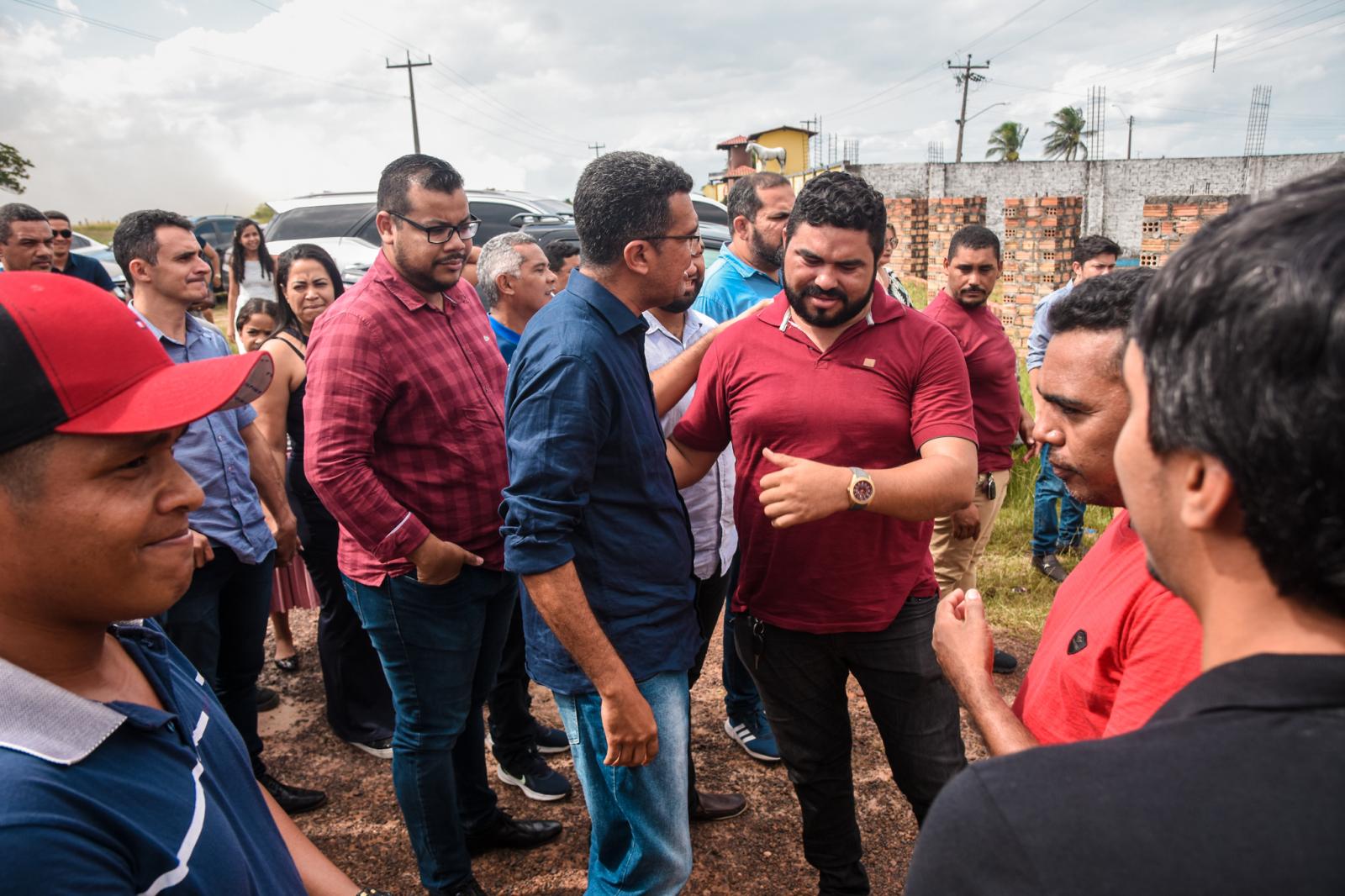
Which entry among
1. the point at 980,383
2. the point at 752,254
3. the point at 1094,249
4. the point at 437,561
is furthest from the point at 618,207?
the point at 1094,249

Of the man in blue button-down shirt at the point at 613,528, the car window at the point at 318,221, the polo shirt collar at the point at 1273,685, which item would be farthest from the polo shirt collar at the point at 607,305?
the car window at the point at 318,221

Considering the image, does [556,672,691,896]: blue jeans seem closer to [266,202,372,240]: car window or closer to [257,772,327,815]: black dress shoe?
[257,772,327,815]: black dress shoe

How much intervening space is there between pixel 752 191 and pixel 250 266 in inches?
192

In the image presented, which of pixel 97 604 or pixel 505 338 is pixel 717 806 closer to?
pixel 505 338

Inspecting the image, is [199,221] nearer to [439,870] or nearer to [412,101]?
[412,101]

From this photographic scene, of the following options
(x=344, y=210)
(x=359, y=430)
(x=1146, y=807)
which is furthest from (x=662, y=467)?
(x=344, y=210)

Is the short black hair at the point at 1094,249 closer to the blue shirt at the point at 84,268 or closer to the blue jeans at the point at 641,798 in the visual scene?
the blue jeans at the point at 641,798

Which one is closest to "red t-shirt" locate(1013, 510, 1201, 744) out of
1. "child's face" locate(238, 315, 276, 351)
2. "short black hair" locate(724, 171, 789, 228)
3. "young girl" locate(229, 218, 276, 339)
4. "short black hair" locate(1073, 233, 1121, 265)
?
"short black hair" locate(724, 171, 789, 228)

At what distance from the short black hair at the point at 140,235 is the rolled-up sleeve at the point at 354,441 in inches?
43.2

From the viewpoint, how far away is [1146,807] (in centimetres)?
66

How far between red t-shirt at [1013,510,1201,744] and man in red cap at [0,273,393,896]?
4.03ft

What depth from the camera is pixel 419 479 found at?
2.56 m

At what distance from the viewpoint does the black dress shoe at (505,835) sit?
116 inches

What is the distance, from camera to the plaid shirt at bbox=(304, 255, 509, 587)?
7.84ft
